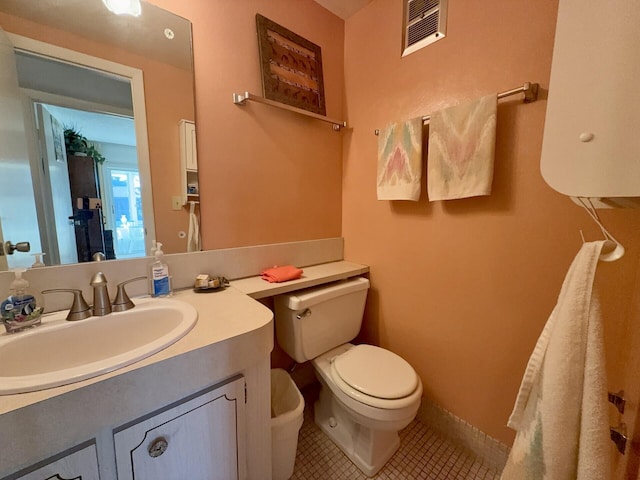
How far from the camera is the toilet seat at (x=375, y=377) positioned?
104 cm

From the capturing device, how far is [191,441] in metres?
0.74

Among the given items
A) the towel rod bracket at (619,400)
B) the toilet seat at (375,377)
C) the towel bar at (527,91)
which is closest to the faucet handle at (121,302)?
the toilet seat at (375,377)

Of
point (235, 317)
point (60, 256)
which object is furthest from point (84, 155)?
point (235, 317)

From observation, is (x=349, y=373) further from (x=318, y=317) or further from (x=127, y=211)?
(x=127, y=211)

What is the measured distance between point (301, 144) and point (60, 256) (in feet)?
3.80

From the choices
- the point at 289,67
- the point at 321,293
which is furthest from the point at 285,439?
the point at 289,67

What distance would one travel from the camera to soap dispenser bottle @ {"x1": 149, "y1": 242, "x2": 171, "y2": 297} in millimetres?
1022

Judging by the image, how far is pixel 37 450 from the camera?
512mm

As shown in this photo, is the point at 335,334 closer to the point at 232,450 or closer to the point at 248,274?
the point at 248,274

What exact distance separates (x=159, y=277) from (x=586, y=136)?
4.25 ft

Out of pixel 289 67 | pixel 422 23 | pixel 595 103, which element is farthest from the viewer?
pixel 289 67

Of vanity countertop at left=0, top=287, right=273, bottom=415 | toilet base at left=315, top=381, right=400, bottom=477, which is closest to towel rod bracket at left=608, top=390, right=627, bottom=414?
toilet base at left=315, top=381, right=400, bottom=477

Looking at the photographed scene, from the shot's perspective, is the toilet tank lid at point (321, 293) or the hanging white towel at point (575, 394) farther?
the toilet tank lid at point (321, 293)

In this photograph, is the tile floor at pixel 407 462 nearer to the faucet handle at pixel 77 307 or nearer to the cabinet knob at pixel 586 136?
the faucet handle at pixel 77 307
